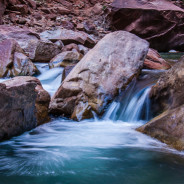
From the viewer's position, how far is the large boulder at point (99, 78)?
3.87 meters

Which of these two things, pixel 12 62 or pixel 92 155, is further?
pixel 12 62

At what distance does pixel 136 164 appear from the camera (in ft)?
6.56

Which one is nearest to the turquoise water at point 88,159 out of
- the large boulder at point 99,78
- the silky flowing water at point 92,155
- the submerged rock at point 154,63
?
the silky flowing water at point 92,155

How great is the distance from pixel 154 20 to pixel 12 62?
10.7 m

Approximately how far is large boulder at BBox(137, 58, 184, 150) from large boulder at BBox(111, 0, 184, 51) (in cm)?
1143

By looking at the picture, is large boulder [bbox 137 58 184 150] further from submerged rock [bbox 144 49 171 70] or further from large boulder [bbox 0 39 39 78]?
large boulder [bbox 0 39 39 78]

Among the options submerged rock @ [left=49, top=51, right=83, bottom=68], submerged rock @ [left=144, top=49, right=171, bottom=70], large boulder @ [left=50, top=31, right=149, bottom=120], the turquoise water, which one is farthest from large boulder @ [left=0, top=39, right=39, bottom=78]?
submerged rock @ [left=144, top=49, right=171, bottom=70]

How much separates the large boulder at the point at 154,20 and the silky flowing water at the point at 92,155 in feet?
37.3

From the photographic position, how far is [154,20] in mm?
13633

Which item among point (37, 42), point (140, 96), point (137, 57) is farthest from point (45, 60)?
point (140, 96)

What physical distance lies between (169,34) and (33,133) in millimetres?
13328

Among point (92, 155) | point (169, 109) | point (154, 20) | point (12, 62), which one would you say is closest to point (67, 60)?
point (12, 62)

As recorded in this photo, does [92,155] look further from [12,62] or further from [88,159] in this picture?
[12,62]

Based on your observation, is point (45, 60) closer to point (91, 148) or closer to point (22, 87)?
point (22, 87)
